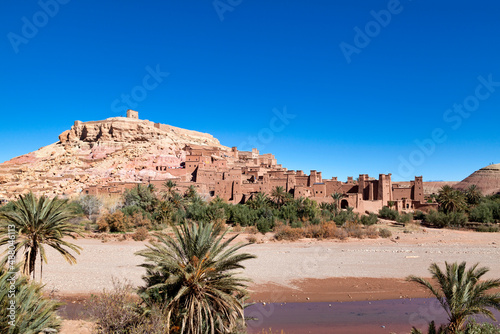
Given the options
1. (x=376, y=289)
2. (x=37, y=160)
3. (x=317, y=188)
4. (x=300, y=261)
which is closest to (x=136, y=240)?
(x=300, y=261)

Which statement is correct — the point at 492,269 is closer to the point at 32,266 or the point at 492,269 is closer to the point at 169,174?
the point at 32,266

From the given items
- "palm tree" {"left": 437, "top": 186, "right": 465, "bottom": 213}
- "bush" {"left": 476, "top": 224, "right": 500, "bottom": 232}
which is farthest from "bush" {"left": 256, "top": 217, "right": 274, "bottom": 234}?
"palm tree" {"left": 437, "top": 186, "right": 465, "bottom": 213}

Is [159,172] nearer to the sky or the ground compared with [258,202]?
nearer to the sky

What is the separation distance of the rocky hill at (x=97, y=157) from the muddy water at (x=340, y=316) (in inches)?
1249

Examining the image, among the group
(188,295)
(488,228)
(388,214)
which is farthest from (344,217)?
(188,295)

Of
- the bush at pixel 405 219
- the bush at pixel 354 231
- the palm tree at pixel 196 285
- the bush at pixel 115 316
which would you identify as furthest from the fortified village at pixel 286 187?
the palm tree at pixel 196 285

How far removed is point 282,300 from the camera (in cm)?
1205

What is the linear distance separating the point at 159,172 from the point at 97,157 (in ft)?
53.1

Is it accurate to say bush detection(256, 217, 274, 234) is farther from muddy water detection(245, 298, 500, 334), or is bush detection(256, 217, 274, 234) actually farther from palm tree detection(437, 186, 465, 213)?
palm tree detection(437, 186, 465, 213)

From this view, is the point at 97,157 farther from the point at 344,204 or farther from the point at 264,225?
the point at 344,204

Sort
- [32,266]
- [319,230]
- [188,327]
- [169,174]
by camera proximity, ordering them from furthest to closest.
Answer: [169,174]
[319,230]
[32,266]
[188,327]

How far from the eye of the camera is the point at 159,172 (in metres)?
41.6

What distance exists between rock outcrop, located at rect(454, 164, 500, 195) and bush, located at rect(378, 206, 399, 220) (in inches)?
1477

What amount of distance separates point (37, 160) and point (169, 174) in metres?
29.4
